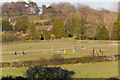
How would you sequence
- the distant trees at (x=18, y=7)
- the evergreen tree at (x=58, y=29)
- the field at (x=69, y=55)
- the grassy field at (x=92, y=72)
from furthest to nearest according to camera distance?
the evergreen tree at (x=58, y=29)
the distant trees at (x=18, y=7)
the field at (x=69, y=55)
the grassy field at (x=92, y=72)

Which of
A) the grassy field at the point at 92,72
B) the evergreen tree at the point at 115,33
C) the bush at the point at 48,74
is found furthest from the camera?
the evergreen tree at the point at 115,33

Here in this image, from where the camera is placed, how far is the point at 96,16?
26297 millimetres

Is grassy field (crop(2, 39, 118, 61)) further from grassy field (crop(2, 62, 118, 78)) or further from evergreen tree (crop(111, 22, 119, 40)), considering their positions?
grassy field (crop(2, 62, 118, 78))

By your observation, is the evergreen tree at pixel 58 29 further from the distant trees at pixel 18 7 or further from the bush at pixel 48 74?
the bush at pixel 48 74

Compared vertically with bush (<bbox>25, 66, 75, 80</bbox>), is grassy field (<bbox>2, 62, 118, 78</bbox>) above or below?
below

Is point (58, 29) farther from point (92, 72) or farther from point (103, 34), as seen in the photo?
point (92, 72)

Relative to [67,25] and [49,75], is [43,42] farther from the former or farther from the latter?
[49,75]

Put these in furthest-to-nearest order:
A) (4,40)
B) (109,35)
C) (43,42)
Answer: (109,35) < (43,42) < (4,40)

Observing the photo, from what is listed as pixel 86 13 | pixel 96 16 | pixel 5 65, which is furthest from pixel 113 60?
pixel 86 13

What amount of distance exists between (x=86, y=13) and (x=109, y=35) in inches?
281

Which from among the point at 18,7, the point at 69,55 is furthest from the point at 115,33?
the point at 18,7

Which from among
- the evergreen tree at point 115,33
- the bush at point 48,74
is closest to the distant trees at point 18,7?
the bush at point 48,74

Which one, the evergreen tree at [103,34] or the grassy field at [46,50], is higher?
the evergreen tree at [103,34]

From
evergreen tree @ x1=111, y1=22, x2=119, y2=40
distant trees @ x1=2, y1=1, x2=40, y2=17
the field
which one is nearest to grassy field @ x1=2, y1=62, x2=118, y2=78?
the field
